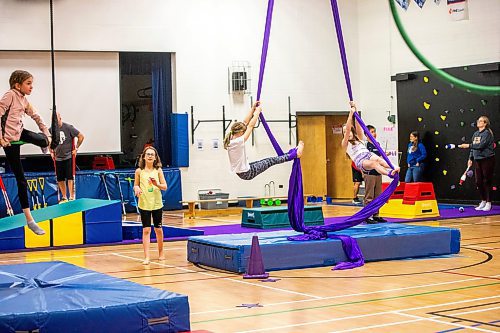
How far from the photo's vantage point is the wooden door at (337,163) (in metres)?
22.9

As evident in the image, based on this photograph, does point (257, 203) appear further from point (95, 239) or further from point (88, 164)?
point (95, 239)

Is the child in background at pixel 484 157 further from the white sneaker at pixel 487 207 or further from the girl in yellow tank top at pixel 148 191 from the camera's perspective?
the girl in yellow tank top at pixel 148 191

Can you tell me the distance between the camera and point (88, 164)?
19938mm

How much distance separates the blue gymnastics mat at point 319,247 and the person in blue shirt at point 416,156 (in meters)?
8.74

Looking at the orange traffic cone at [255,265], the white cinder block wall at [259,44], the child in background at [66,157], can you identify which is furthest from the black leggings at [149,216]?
the white cinder block wall at [259,44]

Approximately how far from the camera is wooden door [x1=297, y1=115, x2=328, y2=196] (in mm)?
22469

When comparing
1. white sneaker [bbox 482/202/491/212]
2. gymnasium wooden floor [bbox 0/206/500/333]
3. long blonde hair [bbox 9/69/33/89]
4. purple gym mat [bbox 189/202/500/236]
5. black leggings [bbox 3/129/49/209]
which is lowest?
gymnasium wooden floor [bbox 0/206/500/333]

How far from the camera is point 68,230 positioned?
43.8ft

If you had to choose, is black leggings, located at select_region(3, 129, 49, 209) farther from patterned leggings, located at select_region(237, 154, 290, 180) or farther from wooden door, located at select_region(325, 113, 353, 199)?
wooden door, located at select_region(325, 113, 353, 199)

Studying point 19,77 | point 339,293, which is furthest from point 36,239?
point 339,293

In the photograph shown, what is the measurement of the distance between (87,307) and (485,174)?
12.7 m

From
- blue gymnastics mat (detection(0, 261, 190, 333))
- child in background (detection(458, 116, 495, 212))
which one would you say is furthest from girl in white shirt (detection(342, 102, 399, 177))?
child in background (detection(458, 116, 495, 212))

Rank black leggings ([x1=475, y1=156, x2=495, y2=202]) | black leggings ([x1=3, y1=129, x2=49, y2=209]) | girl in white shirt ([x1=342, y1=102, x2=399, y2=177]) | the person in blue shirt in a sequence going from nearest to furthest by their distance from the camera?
black leggings ([x1=3, y1=129, x2=49, y2=209])
girl in white shirt ([x1=342, y1=102, x2=399, y2=177])
black leggings ([x1=475, y1=156, x2=495, y2=202])
the person in blue shirt

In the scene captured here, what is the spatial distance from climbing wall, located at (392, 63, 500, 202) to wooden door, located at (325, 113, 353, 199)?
2.09 m
